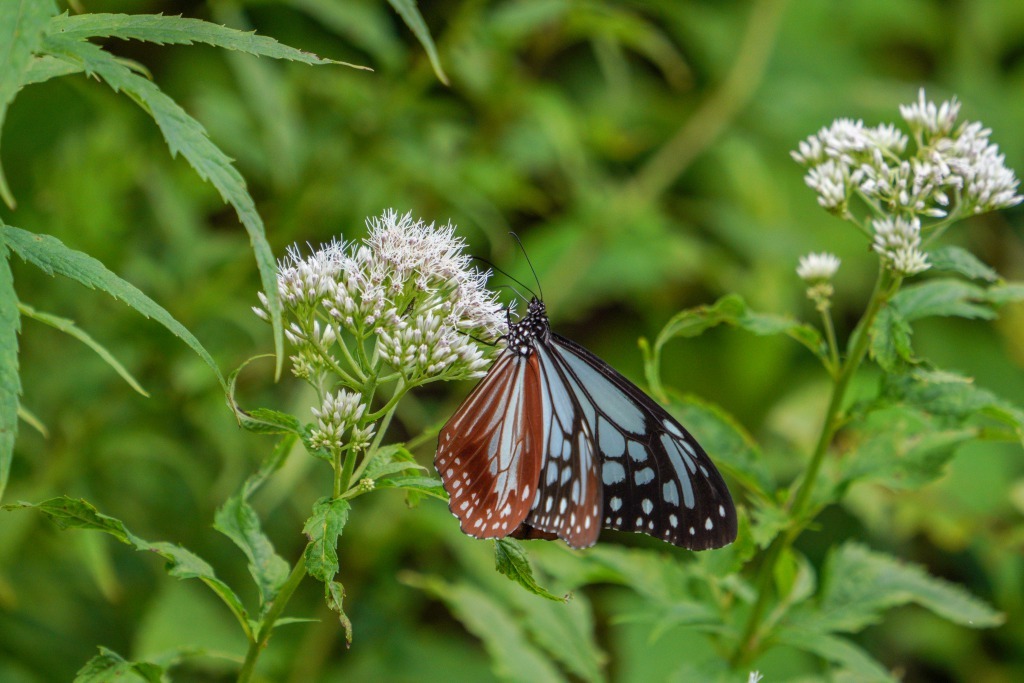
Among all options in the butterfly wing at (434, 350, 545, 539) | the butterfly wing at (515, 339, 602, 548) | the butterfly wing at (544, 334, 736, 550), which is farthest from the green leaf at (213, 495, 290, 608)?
the butterfly wing at (544, 334, 736, 550)

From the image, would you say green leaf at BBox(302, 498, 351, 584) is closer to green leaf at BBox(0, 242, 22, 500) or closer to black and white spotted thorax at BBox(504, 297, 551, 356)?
green leaf at BBox(0, 242, 22, 500)

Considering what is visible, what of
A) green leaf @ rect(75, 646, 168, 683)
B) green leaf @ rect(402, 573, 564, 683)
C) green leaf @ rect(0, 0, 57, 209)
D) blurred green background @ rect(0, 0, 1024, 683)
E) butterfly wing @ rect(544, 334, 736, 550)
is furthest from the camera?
blurred green background @ rect(0, 0, 1024, 683)

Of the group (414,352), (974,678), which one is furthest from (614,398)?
(974,678)

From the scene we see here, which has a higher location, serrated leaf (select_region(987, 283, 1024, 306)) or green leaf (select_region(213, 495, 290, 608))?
serrated leaf (select_region(987, 283, 1024, 306))

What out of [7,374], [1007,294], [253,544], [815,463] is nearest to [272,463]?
Result: [253,544]

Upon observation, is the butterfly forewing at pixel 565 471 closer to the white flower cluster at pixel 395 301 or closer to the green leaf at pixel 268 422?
the white flower cluster at pixel 395 301

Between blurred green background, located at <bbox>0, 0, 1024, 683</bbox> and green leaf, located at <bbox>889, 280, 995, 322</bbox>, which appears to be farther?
blurred green background, located at <bbox>0, 0, 1024, 683</bbox>
